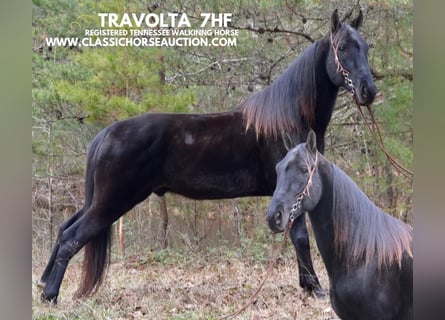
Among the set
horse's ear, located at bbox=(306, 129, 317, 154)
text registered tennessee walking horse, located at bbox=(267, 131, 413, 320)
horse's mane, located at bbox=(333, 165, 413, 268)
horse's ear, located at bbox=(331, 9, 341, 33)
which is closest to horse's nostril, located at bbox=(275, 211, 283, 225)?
text registered tennessee walking horse, located at bbox=(267, 131, 413, 320)

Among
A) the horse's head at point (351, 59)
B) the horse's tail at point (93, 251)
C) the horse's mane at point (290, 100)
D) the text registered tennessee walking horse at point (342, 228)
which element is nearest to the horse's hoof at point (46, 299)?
the horse's tail at point (93, 251)

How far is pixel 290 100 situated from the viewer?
393cm

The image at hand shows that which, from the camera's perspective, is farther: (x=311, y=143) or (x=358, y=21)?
(x=358, y=21)

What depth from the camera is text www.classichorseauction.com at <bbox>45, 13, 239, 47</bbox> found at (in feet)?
12.6

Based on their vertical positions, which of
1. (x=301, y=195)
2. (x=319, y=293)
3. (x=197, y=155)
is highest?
→ (x=197, y=155)

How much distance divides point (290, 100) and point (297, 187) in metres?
0.68

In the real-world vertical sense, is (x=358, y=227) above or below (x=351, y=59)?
below

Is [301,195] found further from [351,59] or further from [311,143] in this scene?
[351,59]

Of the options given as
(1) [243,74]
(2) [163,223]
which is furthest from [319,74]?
(2) [163,223]

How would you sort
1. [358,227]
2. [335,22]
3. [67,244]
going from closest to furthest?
[358,227]
[335,22]
[67,244]

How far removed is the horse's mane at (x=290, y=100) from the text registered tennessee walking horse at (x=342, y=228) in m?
0.27

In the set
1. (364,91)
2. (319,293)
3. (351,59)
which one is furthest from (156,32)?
(319,293)

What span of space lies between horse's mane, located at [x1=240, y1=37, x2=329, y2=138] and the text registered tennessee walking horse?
0.89 ft

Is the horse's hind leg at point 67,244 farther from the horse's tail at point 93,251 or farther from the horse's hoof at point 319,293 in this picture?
the horse's hoof at point 319,293
